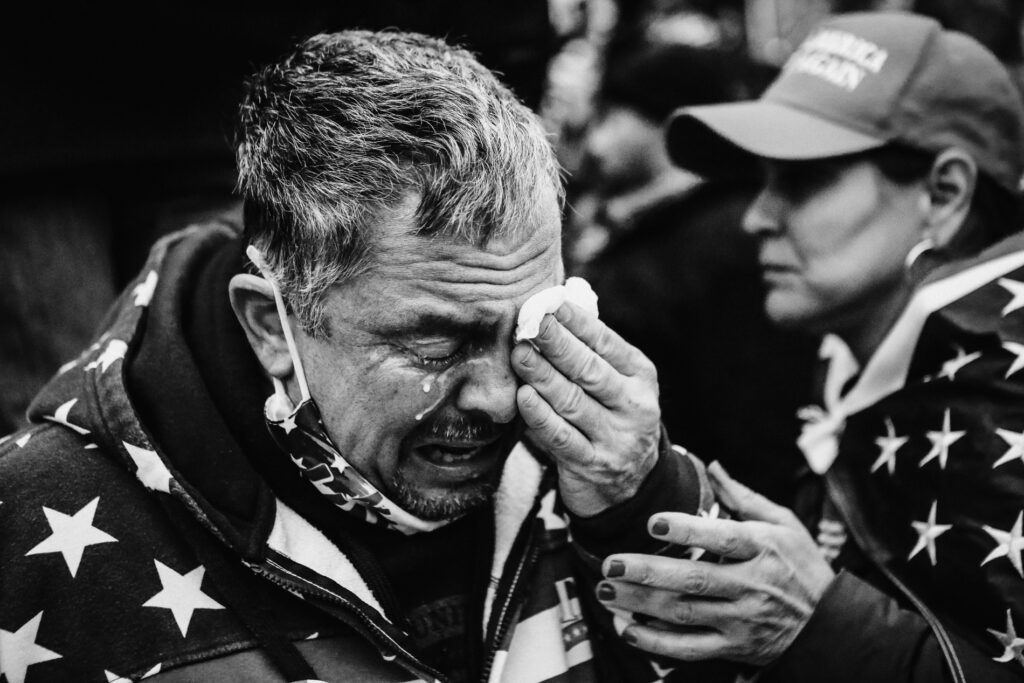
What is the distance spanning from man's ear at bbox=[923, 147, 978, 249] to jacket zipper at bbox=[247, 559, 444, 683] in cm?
202

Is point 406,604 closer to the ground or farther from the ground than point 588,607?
farther from the ground

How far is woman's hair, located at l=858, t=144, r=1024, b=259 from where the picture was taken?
9.20 ft

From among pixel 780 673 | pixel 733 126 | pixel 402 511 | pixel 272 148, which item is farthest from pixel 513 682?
pixel 733 126

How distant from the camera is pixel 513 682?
6.42 feet

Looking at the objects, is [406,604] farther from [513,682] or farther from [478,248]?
[478,248]

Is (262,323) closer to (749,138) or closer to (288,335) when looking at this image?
(288,335)

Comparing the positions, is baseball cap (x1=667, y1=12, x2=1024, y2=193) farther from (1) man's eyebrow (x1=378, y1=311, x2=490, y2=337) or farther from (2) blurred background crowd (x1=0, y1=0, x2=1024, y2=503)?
(1) man's eyebrow (x1=378, y1=311, x2=490, y2=337)

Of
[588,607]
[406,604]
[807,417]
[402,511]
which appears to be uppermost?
[402,511]

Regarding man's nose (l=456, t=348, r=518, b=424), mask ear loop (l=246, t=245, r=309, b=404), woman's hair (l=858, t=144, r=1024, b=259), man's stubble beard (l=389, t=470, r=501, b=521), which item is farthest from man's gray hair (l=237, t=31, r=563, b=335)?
woman's hair (l=858, t=144, r=1024, b=259)

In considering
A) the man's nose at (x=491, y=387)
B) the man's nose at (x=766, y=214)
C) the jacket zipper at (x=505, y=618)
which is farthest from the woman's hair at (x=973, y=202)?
the jacket zipper at (x=505, y=618)

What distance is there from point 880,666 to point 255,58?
8.14 ft

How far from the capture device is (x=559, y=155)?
13.0 ft

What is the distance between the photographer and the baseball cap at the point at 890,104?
2779 millimetres

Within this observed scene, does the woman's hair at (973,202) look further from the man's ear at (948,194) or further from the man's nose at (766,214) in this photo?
the man's nose at (766,214)
